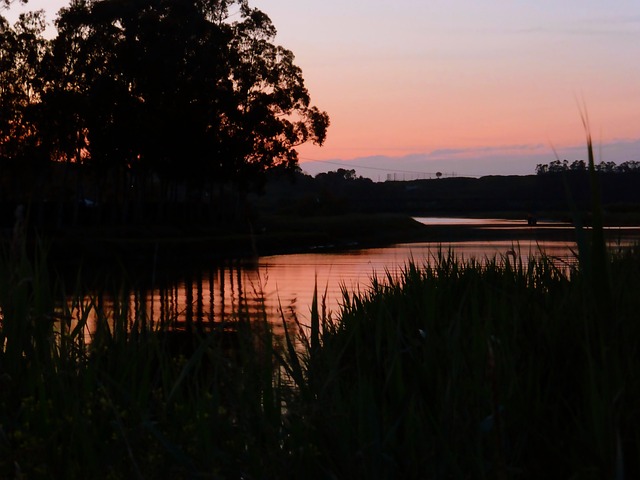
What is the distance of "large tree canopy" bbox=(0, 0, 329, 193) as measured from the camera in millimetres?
47094

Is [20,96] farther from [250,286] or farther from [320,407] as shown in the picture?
[320,407]

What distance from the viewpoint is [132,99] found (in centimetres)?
4953

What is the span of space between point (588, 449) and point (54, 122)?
4514 cm

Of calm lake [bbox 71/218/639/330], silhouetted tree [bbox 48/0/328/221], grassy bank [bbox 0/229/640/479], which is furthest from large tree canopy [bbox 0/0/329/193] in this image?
grassy bank [bbox 0/229/640/479]

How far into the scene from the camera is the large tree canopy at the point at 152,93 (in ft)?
155

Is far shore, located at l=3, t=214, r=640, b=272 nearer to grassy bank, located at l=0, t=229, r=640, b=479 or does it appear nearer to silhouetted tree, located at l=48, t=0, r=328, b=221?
silhouetted tree, located at l=48, t=0, r=328, b=221

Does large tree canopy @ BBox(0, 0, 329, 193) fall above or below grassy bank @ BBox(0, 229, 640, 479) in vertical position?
above

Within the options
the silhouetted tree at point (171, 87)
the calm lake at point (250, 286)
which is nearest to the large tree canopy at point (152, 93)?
the silhouetted tree at point (171, 87)

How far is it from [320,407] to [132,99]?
47.8 m

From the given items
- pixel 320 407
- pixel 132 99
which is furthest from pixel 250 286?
pixel 132 99

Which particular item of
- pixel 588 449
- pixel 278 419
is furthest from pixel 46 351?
pixel 588 449

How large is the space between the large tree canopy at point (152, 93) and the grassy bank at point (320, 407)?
42.2 m

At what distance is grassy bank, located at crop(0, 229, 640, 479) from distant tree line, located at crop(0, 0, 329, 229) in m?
38.7

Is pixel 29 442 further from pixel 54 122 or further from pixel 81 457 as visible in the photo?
pixel 54 122
